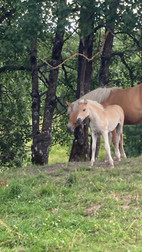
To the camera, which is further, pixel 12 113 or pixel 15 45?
pixel 12 113

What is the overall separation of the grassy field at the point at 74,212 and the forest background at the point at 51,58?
431 centimetres

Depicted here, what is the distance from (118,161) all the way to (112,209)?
4395 mm

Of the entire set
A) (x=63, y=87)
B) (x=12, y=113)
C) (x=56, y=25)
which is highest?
(x=56, y=25)

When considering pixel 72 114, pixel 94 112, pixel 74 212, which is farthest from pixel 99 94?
pixel 74 212

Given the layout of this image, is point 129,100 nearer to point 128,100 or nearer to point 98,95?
point 128,100

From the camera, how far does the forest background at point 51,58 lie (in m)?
11.3

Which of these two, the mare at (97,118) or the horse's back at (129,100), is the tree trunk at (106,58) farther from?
the mare at (97,118)

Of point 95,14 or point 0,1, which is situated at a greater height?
point 0,1

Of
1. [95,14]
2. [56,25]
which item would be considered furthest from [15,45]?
[95,14]

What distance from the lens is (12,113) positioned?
57.8ft

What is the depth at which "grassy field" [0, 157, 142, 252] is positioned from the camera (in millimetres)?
5488

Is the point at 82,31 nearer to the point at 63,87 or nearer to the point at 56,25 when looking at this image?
the point at 56,25

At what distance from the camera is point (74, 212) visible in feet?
21.7

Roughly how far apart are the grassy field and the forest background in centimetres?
431
